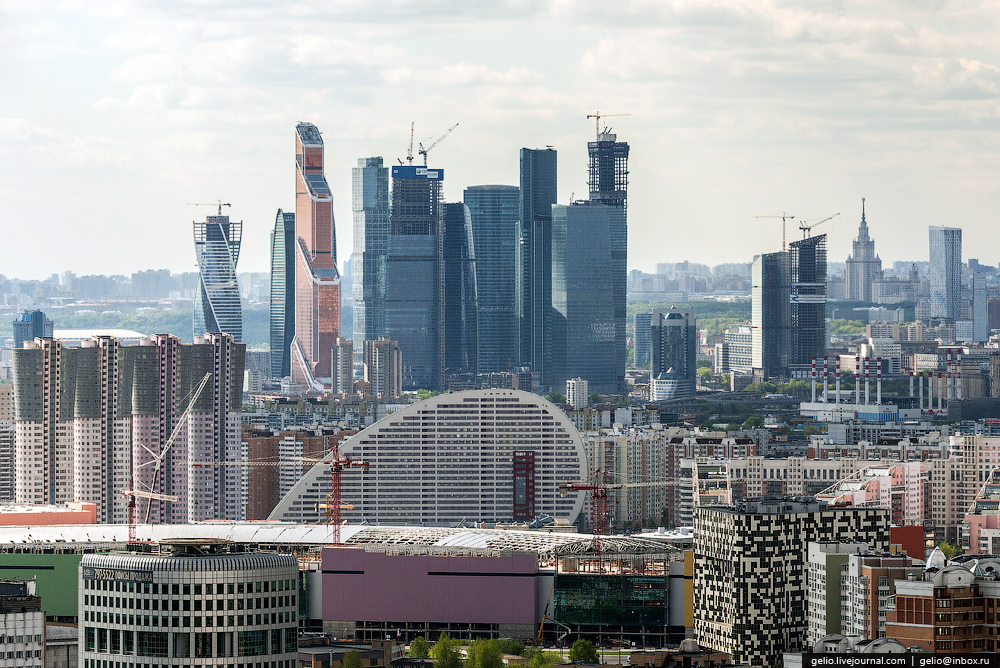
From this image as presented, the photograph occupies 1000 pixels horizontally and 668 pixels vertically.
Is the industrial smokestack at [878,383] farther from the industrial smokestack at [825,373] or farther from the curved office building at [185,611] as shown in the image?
the curved office building at [185,611]

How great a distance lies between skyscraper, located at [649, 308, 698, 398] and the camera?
15212 centimetres

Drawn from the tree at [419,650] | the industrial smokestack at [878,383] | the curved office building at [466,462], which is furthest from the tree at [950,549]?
the industrial smokestack at [878,383]

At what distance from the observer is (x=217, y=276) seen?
160500mm

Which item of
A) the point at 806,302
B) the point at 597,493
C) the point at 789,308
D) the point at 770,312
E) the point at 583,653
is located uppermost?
the point at 806,302

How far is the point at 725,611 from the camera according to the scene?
5350 cm

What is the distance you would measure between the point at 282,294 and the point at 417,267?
15.6m

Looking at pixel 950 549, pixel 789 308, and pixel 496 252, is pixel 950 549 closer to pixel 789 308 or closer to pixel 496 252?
pixel 496 252

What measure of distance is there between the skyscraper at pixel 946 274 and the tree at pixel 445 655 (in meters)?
123

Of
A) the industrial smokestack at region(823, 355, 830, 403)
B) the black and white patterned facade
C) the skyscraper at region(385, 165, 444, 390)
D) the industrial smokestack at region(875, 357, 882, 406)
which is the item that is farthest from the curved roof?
the skyscraper at region(385, 165, 444, 390)

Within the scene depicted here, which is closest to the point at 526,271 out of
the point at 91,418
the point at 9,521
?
the point at 91,418

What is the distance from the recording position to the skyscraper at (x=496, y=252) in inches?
6270

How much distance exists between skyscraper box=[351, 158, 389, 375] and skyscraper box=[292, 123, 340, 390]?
7.95 ft

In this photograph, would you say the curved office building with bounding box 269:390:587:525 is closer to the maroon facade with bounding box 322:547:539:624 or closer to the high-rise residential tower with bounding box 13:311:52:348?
the maroon facade with bounding box 322:547:539:624

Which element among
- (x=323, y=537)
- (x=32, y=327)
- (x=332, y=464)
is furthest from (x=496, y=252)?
(x=323, y=537)
